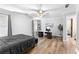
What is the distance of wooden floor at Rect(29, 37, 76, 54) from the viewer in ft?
5.45

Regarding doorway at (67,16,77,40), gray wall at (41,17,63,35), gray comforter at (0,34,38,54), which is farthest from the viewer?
gray wall at (41,17,63,35)

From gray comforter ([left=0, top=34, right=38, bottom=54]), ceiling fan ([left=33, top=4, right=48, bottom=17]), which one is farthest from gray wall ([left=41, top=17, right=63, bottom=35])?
gray comforter ([left=0, top=34, right=38, bottom=54])

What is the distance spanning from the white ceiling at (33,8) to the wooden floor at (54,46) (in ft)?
2.03

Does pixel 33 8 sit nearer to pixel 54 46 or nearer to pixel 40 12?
pixel 40 12

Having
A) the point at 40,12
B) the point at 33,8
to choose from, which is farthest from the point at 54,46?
the point at 33,8

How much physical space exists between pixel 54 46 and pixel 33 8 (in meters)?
0.92

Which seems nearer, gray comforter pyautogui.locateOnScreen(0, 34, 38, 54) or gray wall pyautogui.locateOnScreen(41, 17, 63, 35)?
gray comforter pyautogui.locateOnScreen(0, 34, 38, 54)

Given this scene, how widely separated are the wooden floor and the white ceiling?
0.62 m

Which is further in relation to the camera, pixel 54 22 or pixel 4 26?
pixel 54 22

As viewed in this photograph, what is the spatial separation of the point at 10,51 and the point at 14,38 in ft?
0.86

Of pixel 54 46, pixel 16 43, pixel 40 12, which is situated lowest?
pixel 54 46

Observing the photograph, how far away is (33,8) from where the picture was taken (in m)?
1.66

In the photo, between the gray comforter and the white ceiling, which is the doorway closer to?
the white ceiling

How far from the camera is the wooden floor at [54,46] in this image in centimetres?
166
